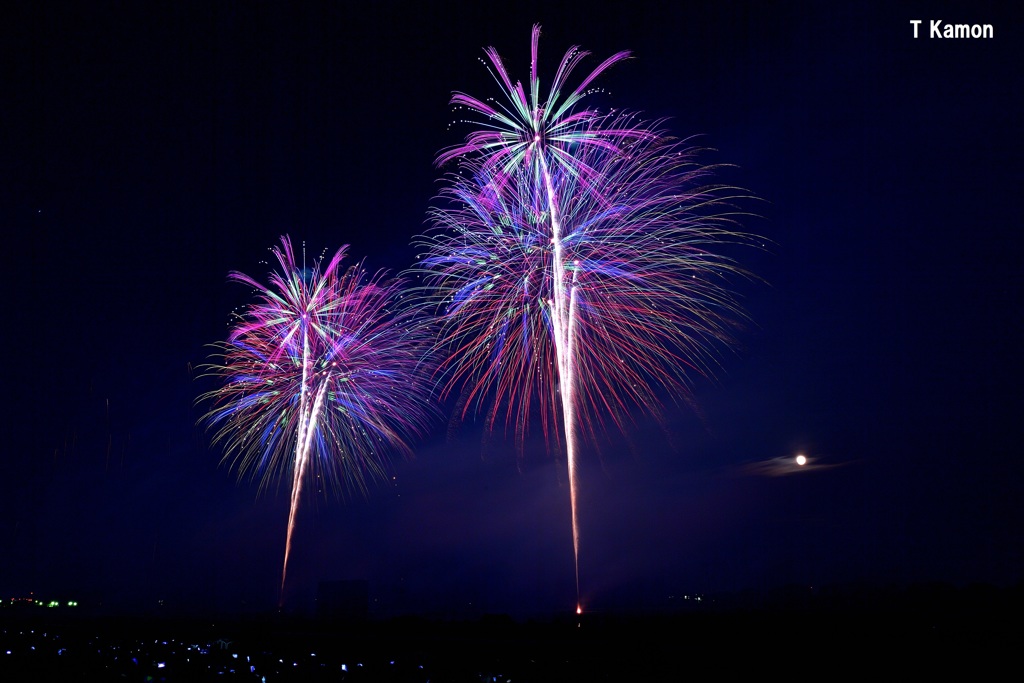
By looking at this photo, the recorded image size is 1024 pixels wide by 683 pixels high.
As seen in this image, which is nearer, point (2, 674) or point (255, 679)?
point (255, 679)

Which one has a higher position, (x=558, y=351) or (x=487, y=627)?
(x=558, y=351)

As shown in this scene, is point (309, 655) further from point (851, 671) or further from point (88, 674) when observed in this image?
point (851, 671)

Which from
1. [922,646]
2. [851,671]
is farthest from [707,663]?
[922,646]

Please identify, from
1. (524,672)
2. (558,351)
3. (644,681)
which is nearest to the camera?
(644,681)

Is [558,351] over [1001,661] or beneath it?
over

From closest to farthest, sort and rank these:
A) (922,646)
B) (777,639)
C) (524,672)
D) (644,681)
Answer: (644,681) → (524,672) → (922,646) → (777,639)

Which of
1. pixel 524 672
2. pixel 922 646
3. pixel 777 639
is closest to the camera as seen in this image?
pixel 524 672

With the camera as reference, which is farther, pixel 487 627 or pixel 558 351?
pixel 487 627

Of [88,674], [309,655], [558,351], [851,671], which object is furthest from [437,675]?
[558,351]

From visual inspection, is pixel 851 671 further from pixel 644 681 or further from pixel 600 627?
pixel 600 627
